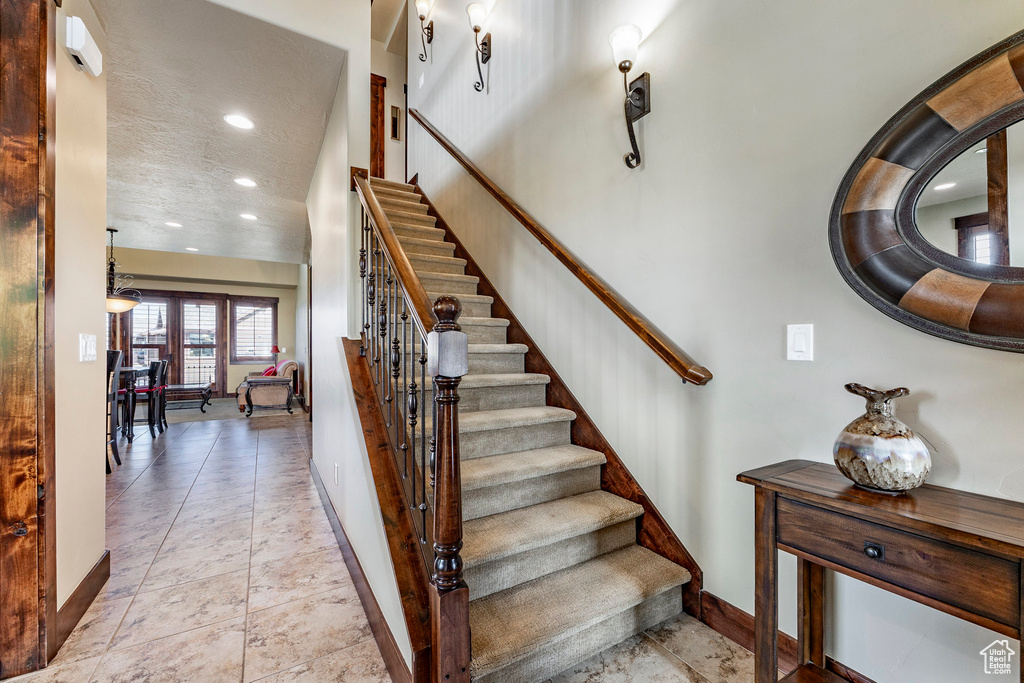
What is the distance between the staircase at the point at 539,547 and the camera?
55.2 inches

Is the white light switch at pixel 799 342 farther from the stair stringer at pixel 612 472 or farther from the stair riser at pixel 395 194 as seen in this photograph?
the stair riser at pixel 395 194

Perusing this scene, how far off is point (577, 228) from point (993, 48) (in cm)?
152

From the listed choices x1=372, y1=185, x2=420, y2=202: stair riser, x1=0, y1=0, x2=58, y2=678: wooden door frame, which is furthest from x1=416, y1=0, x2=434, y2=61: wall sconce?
x1=0, y1=0, x2=58, y2=678: wooden door frame

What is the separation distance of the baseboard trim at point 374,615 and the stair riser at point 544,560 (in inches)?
11.5

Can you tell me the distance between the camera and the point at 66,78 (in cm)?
166

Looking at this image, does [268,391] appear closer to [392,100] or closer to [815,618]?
[392,100]

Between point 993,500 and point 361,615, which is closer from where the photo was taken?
point 993,500

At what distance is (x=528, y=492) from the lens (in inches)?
75.0

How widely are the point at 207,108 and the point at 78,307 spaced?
1.74 metres

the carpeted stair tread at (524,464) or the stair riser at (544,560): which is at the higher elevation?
the carpeted stair tread at (524,464)

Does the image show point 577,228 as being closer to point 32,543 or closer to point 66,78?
point 66,78

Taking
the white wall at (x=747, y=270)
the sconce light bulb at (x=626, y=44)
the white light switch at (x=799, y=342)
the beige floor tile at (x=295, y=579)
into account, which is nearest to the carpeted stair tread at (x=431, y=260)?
the white wall at (x=747, y=270)

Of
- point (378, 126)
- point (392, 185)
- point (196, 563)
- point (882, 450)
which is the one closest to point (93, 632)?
point (196, 563)

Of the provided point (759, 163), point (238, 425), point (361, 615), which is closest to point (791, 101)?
point (759, 163)
